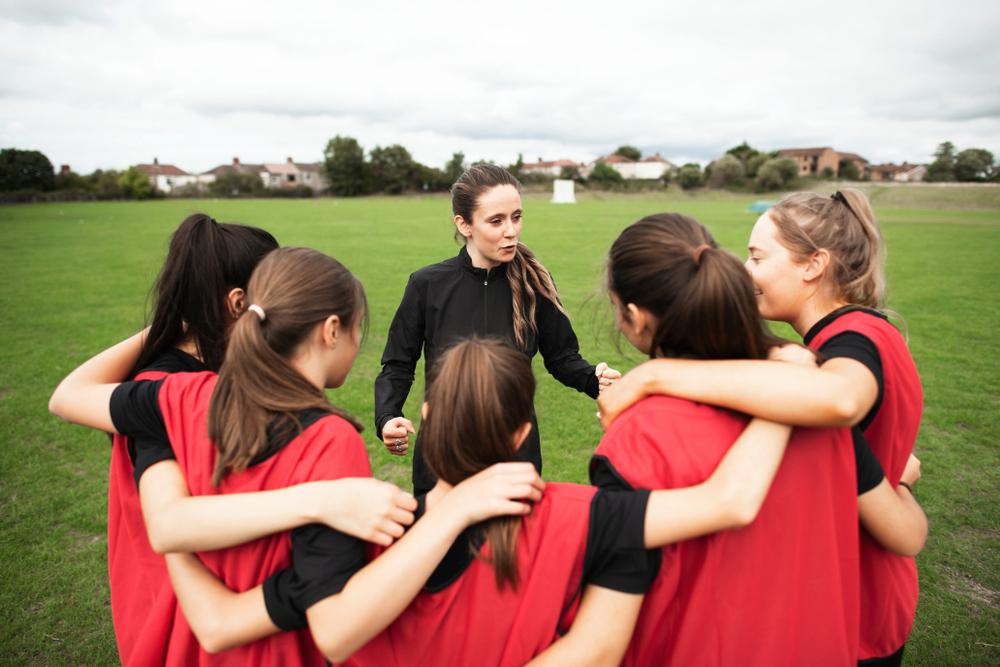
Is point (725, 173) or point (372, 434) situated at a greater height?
point (725, 173)

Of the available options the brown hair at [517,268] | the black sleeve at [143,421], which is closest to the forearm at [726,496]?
the black sleeve at [143,421]

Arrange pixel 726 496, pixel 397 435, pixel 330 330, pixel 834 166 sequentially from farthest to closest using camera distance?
1. pixel 834 166
2. pixel 397 435
3. pixel 330 330
4. pixel 726 496

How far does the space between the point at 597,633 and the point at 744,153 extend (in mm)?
97182

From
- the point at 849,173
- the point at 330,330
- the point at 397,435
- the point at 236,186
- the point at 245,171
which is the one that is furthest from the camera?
the point at 245,171

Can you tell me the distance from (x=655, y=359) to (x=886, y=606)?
1105 millimetres

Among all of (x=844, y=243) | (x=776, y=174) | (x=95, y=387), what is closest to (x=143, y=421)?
(x=95, y=387)

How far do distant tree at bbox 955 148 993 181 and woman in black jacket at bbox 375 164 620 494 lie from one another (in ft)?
285

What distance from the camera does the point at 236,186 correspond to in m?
80.5

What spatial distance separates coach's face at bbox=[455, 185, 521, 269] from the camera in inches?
125

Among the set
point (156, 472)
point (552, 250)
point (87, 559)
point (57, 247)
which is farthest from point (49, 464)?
point (57, 247)

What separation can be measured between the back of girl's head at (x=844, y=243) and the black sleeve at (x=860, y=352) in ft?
1.58

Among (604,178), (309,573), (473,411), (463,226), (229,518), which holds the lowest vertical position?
(309,573)

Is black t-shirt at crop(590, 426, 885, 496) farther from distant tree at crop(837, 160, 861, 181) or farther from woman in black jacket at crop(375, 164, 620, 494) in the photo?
distant tree at crop(837, 160, 861, 181)

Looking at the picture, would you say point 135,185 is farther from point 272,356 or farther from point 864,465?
point 864,465
